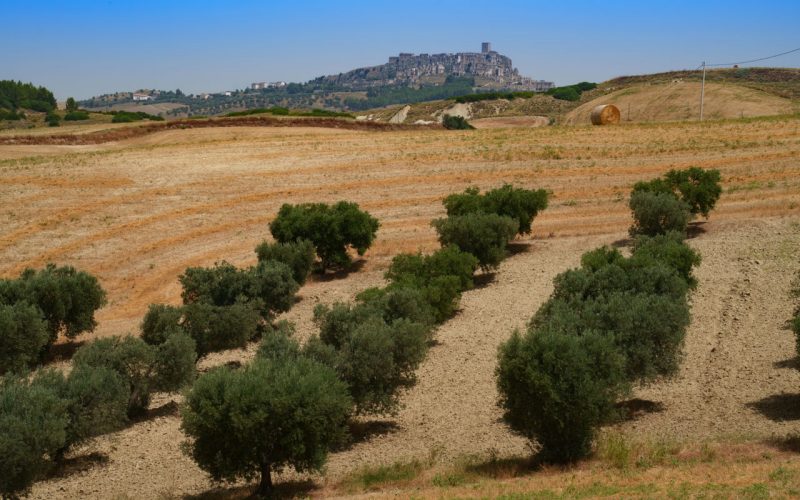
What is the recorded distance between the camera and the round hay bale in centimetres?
6010

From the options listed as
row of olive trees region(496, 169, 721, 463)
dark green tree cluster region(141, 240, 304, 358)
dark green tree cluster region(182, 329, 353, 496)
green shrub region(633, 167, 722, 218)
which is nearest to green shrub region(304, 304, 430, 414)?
row of olive trees region(496, 169, 721, 463)

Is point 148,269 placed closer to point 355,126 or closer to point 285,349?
point 285,349

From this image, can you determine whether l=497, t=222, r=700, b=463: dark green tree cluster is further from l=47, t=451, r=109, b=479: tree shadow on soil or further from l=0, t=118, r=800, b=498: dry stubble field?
l=47, t=451, r=109, b=479: tree shadow on soil

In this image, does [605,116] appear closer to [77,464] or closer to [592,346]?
[592,346]

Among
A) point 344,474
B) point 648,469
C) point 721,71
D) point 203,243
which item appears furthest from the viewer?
point 721,71

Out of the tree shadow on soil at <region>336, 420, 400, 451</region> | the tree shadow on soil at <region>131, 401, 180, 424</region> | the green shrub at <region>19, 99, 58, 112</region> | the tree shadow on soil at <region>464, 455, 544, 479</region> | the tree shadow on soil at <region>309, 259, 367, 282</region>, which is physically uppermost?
the green shrub at <region>19, 99, 58, 112</region>

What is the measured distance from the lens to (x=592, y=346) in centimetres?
1669

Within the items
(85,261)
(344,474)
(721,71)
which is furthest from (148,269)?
(721,71)

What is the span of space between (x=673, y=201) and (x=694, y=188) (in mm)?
2328

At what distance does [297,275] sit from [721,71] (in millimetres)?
110994

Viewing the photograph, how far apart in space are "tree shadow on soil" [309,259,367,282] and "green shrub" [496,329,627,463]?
1734 cm

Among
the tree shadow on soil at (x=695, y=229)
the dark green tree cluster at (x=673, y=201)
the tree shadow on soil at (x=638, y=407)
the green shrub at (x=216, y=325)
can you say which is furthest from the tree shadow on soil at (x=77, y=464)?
the tree shadow on soil at (x=695, y=229)

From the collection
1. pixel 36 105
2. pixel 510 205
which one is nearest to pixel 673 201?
pixel 510 205

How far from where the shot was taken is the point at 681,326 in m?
19.4
